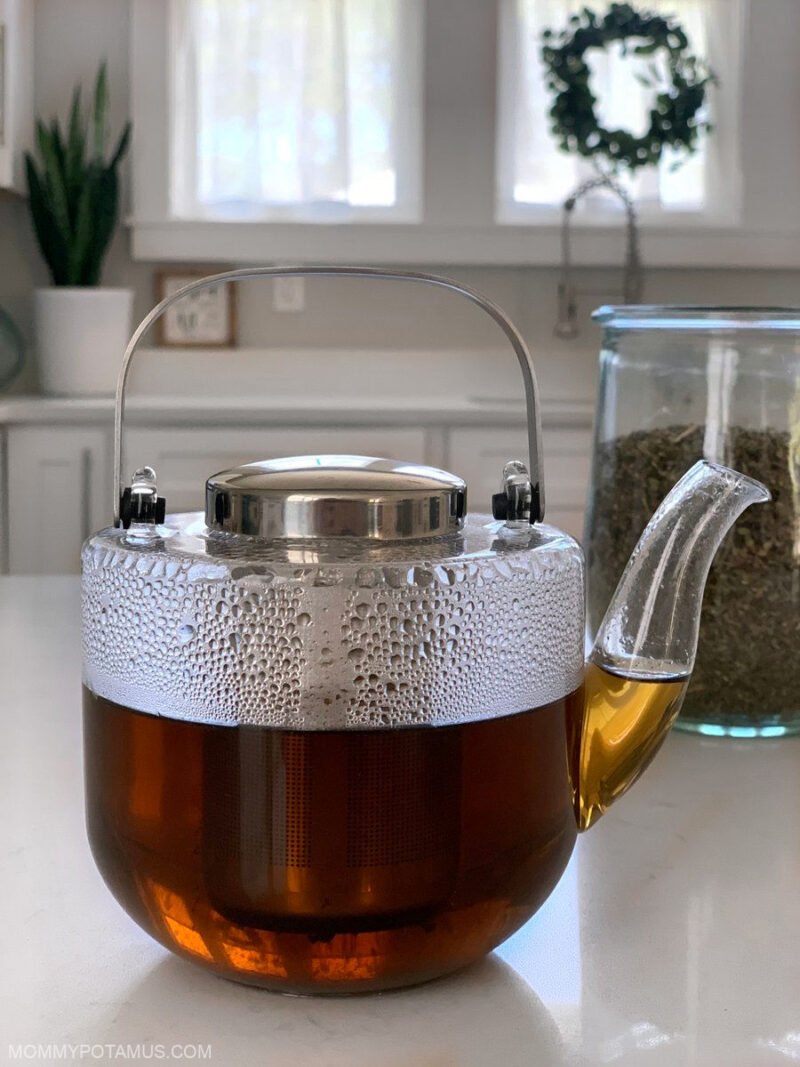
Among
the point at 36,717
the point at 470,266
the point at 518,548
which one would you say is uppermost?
the point at 470,266

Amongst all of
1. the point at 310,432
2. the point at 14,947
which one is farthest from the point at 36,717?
the point at 310,432

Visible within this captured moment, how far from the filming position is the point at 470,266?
9.15 feet

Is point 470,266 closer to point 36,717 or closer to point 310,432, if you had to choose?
point 310,432

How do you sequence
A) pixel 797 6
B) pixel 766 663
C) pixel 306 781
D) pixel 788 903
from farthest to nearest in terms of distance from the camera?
pixel 797 6 < pixel 766 663 < pixel 788 903 < pixel 306 781

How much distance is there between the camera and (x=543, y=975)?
1.34 feet

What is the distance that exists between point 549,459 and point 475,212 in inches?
28.6

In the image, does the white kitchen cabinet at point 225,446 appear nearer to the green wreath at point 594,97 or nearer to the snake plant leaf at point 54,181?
the snake plant leaf at point 54,181

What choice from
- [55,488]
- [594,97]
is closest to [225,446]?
[55,488]

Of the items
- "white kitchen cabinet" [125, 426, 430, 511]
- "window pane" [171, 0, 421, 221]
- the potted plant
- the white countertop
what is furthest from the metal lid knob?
"window pane" [171, 0, 421, 221]

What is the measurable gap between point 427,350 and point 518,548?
242 centimetres

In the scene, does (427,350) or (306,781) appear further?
(427,350)

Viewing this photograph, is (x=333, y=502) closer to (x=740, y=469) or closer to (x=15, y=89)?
(x=740, y=469)

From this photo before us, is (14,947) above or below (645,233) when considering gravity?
below

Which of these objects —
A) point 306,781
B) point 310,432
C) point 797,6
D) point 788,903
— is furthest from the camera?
point 797,6
